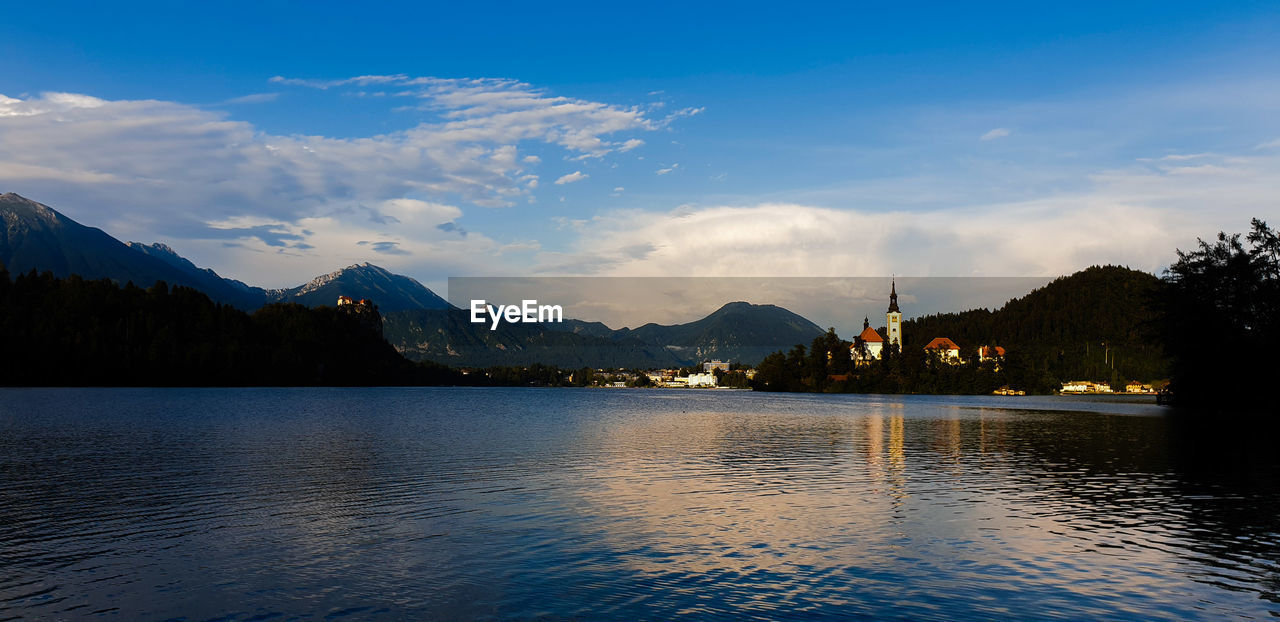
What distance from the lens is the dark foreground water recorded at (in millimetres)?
16391

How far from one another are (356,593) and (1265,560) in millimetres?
21421

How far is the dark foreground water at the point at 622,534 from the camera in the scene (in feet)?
53.8

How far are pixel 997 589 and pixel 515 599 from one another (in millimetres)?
10177

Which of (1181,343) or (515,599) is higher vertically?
(1181,343)

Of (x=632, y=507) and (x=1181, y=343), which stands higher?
(x=1181, y=343)

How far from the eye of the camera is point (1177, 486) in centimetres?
3397

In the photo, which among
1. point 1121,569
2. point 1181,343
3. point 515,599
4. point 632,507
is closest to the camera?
point 515,599

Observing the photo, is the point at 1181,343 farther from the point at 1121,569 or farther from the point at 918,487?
the point at 1121,569

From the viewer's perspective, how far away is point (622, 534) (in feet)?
76.2

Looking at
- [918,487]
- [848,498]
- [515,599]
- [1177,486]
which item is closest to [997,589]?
[515,599]

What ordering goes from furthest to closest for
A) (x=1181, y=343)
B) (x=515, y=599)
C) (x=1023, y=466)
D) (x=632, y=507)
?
(x=1181, y=343)
(x=1023, y=466)
(x=632, y=507)
(x=515, y=599)

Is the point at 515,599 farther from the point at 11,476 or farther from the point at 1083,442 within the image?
the point at 1083,442

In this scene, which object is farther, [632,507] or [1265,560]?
[632,507]

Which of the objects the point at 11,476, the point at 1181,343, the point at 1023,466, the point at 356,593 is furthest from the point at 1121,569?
the point at 1181,343
